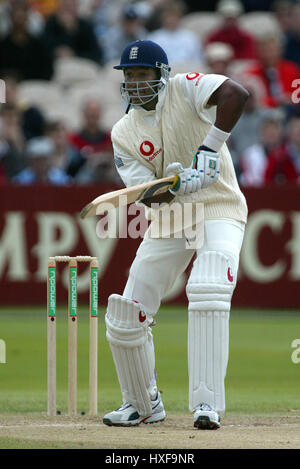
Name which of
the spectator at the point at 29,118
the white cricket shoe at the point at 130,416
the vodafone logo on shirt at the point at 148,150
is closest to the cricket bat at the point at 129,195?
the vodafone logo on shirt at the point at 148,150

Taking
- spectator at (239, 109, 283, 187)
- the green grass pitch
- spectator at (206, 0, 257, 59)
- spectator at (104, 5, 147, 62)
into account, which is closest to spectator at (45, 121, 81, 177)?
the green grass pitch

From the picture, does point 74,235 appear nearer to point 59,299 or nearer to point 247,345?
point 59,299

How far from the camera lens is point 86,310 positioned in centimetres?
1194

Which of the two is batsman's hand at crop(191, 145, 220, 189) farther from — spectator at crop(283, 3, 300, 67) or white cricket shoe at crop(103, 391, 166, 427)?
spectator at crop(283, 3, 300, 67)

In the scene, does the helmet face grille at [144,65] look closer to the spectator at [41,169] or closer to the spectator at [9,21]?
the spectator at [41,169]

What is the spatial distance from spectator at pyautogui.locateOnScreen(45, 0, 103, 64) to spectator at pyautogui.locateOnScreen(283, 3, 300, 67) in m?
2.65

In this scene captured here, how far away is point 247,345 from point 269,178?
10.2ft

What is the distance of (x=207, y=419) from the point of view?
18.0 feet

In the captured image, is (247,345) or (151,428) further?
(247,345)

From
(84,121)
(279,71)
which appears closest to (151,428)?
(84,121)

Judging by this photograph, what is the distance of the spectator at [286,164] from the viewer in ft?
40.3

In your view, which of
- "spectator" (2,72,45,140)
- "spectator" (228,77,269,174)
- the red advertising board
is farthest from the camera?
"spectator" (2,72,45,140)

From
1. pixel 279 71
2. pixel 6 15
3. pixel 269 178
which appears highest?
pixel 6 15

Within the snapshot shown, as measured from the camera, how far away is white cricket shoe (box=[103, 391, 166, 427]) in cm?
586
